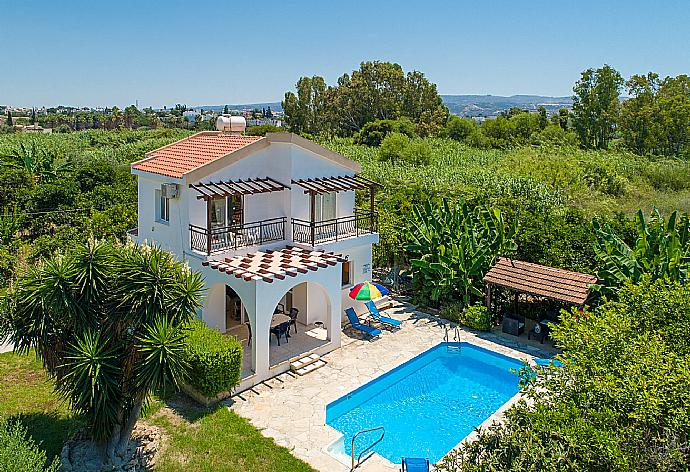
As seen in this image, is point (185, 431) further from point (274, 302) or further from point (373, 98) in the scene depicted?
point (373, 98)

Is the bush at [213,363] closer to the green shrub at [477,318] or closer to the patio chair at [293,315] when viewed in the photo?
the patio chair at [293,315]

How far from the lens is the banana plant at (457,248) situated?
2361 cm

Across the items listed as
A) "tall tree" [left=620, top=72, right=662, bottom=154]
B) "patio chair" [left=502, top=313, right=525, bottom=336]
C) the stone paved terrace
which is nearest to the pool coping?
the stone paved terrace

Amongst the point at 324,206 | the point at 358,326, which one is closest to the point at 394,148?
the point at 324,206

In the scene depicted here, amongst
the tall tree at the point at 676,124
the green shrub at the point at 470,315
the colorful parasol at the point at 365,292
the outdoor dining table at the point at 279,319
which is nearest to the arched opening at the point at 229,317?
the outdoor dining table at the point at 279,319

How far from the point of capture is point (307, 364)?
1867 centimetres

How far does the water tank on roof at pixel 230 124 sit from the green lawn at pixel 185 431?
13619 mm

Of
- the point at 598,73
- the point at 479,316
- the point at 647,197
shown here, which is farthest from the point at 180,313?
the point at 598,73

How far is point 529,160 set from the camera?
39219 mm

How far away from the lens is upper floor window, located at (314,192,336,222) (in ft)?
74.8

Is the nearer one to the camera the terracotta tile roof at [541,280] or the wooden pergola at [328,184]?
the terracotta tile roof at [541,280]

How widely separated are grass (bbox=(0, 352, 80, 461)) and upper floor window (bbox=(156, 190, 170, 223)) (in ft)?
Answer: 22.2

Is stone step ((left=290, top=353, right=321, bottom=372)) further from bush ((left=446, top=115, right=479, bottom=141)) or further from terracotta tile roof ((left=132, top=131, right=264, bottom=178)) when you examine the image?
bush ((left=446, top=115, right=479, bottom=141))

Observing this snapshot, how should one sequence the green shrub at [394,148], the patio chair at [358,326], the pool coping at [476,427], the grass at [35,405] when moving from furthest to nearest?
the green shrub at [394,148] < the patio chair at [358,326] < the grass at [35,405] < the pool coping at [476,427]
